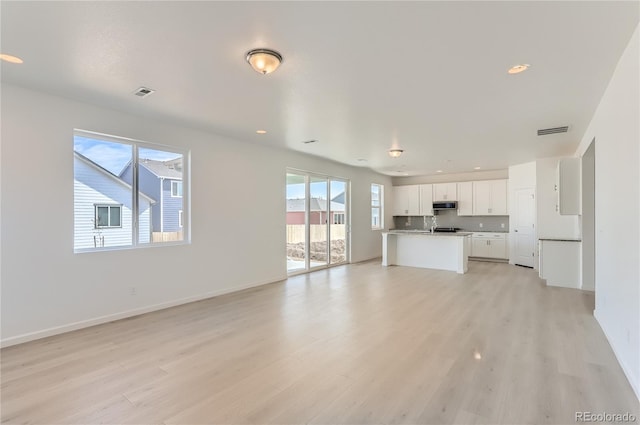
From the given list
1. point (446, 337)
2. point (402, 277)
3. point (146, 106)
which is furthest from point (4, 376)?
point (402, 277)

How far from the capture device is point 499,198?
8938 millimetres

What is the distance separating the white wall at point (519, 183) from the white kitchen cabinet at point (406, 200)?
275 centimetres

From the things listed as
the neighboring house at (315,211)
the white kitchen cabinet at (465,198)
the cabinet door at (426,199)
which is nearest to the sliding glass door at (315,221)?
the neighboring house at (315,211)

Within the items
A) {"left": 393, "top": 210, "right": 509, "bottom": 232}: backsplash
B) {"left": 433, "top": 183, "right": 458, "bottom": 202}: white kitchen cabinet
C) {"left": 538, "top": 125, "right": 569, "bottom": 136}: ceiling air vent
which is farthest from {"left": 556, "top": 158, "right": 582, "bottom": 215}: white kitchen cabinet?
{"left": 433, "top": 183, "right": 458, "bottom": 202}: white kitchen cabinet

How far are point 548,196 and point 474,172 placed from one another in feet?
8.65

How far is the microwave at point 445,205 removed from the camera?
9500 millimetres

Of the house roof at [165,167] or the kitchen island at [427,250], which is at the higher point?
the house roof at [165,167]

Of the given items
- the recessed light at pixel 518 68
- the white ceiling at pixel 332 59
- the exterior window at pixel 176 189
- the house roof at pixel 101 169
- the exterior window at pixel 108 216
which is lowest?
the exterior window at pixel 108 216

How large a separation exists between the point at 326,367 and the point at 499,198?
8121 mm

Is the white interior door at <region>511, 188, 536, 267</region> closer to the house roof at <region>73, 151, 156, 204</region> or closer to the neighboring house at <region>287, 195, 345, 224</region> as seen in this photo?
the neighboring house at <region>287, 195, 345, 224</region>

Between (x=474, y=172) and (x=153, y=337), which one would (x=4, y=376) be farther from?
(x=474, y=172)

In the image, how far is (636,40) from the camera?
88.8 inches

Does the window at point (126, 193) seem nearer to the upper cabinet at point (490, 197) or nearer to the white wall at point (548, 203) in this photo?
the white wall at point (548, 203)

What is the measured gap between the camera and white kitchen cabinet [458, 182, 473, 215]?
9359 millimetres
